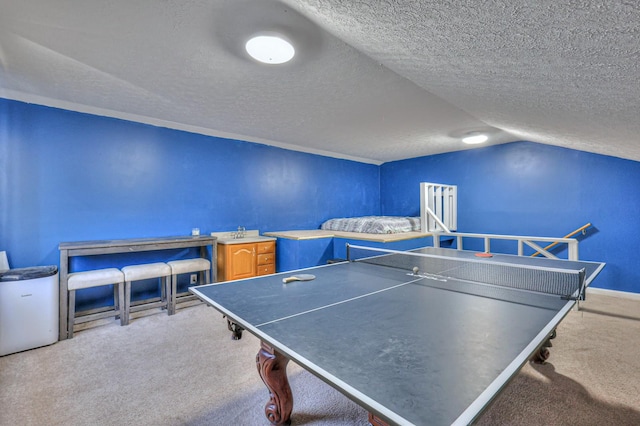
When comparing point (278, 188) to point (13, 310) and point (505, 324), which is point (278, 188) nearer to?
point (13, 310)

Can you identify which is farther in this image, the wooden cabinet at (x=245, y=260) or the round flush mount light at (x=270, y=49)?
the wooden cabinet at (x=245, y=260)

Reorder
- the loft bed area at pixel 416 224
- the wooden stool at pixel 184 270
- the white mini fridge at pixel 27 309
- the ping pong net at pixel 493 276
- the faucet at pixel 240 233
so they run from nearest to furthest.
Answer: the ping pong net at pixel 493 276, the white mini fridge at pixel 27 309, the wooden stool at pixel 184 270, the loft bed area at pixel 416 224, the faucet at pixel 240 233

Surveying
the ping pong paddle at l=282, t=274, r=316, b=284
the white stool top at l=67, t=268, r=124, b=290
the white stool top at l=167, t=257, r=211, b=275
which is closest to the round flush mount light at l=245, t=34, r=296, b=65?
the ping pong paddle at l=282, t=274, r=316, b=284

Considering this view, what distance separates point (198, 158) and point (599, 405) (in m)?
4.46

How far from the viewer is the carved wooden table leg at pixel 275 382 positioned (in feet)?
4.79

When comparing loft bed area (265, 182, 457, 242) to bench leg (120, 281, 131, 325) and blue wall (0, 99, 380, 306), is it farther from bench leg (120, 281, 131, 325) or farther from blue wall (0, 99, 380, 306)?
bench leg (120, 281, 131, 325)

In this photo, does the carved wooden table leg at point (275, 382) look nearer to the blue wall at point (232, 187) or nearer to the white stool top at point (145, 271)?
the white stool top at point (145, 271)

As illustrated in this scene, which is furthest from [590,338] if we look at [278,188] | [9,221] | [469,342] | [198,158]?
[9,221]

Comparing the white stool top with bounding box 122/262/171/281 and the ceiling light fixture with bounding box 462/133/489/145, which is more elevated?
the ceiling light fixture with bounding box 462/133/489/145

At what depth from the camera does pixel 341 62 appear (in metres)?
2.22

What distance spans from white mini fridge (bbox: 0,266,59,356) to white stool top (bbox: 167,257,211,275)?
3.28 ft

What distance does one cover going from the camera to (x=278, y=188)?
4.86 metres

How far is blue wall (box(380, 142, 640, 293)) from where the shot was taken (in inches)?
152

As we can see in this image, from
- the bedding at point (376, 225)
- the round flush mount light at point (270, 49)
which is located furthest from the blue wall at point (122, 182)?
the round flush mount light at point (270, 49)
